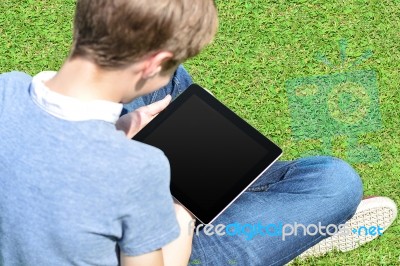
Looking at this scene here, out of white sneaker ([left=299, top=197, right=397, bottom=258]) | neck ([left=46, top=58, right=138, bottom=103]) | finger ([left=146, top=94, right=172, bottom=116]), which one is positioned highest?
neck ([left=46, top=58, right=138, bottom=103])

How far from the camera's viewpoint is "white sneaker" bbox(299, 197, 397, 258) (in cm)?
229

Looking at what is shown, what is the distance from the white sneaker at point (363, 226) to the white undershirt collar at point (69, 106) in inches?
51.9

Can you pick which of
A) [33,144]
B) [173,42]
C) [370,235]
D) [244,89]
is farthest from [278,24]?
[33,144]

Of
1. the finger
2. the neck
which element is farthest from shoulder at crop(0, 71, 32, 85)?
the finger

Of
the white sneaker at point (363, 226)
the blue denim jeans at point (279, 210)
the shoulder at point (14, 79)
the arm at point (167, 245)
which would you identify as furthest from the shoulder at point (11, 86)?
the white sneaker at point (363, 226)

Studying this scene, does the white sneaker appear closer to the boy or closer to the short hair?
the boy

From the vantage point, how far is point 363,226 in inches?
91.8

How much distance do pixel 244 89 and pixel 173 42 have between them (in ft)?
4.80

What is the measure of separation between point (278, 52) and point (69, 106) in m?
1.69

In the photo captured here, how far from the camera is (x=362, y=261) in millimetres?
2369

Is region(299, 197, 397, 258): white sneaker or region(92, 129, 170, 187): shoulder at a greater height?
region(92, 129, 170, 187): shoulder

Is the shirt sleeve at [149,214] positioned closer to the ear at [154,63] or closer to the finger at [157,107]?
the ear at [154,63]

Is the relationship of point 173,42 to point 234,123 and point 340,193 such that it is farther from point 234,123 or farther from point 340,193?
point 340,193

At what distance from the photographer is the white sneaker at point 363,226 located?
229 centimetres
